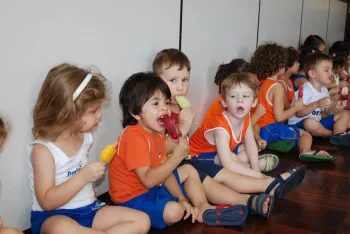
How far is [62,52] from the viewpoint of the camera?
1574mm

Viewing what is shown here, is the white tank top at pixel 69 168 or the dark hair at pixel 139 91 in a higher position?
the dark hair at pixel 139 91

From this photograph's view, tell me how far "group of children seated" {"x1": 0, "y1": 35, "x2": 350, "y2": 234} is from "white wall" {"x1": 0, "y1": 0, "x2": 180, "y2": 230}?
80 millimetres

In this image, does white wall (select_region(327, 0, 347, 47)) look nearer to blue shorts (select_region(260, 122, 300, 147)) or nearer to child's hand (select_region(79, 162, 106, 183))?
blue shorts (select_region(260, 122, 300, 147))

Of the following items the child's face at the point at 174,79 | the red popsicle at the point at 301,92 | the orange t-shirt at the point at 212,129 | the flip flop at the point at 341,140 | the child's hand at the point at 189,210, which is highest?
the child's face at the point at 174,79

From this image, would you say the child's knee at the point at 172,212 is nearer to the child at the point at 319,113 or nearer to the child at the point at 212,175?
the child at the point at 212,175

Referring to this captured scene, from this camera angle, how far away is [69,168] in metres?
1.46

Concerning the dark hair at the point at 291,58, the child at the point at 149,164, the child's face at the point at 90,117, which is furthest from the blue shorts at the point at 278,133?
the child's face at the point at 90,117

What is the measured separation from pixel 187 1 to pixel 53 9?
102cm

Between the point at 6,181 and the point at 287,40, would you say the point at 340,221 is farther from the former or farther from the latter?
the point at 287,40

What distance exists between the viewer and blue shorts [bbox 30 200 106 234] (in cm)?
145

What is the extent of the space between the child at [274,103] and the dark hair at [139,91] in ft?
4.03

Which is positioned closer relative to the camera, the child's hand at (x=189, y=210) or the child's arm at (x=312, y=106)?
the child's hand at (x=189, y=210)

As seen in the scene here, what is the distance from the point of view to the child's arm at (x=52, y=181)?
136 centimetres

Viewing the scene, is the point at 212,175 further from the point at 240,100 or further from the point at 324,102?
the point at 324,102
